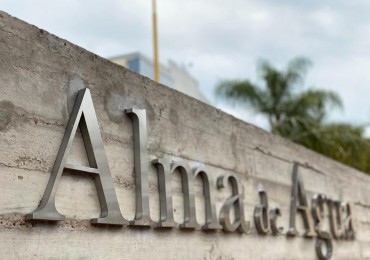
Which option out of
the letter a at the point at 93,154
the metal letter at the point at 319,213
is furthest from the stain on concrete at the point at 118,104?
the metal letter at the point at 319,213

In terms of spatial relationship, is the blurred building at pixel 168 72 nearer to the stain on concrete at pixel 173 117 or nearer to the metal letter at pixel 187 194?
the stain on concrete at pixel 173 117

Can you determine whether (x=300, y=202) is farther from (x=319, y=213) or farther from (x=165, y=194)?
(x=165, y=194)

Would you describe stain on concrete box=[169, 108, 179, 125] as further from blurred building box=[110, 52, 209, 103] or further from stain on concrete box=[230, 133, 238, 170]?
blurred building box=[110, 52, 209, 103]

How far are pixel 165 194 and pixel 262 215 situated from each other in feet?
5.03

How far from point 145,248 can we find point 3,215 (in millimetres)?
1049

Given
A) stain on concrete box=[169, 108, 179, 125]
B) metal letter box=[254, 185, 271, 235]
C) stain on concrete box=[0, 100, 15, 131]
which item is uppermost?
stain on concrete box=[169, 108, 179, 125]

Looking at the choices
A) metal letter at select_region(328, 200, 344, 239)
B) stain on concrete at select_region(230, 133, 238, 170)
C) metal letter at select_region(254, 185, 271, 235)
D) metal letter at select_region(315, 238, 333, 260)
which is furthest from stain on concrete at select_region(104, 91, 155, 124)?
metal letter at select_region(328, 200, 344, 239)

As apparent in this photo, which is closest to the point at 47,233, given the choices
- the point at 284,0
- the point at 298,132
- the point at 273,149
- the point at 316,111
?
the point at 273,149

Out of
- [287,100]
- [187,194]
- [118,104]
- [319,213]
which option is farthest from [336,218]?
[287,100]

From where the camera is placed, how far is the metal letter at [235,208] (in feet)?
13.1

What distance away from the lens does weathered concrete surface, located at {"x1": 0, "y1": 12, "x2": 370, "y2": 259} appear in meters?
2.46

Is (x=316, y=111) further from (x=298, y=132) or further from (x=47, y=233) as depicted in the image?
(x=47, y=233)

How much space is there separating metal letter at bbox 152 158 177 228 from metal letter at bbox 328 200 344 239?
10.9ft

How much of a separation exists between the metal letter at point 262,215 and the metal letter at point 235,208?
0.70 feet
